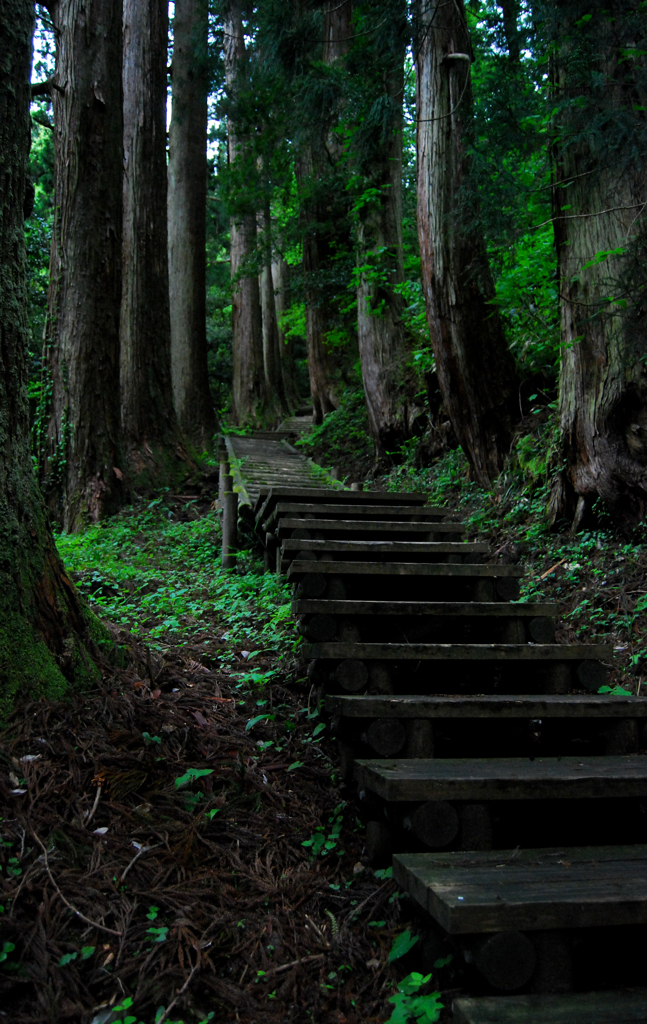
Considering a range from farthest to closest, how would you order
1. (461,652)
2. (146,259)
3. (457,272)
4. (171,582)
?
1. (146,259)
2. (171,582)
3. (457,272)
4. (461,652)

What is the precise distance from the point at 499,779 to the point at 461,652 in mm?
1107

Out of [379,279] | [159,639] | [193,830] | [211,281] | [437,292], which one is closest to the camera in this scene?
[193,830]

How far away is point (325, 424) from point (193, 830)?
40.1ft

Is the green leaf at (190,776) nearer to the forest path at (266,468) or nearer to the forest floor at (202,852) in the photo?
the forest floor at (202,852)

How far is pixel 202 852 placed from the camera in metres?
2.76

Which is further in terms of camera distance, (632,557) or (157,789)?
(632,557)

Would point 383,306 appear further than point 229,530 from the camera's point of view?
Yes

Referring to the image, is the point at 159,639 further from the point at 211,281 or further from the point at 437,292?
the point at 211,281

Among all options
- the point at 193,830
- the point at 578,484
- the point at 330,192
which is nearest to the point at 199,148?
the point at 330,192

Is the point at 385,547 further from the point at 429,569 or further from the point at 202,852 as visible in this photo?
the point at 202,852

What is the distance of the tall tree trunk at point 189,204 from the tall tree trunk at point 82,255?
4179mm

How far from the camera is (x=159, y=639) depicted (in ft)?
16.9

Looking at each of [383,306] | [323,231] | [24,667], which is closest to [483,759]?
[24,667]

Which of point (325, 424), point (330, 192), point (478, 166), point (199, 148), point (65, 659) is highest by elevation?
point (199, 148)
